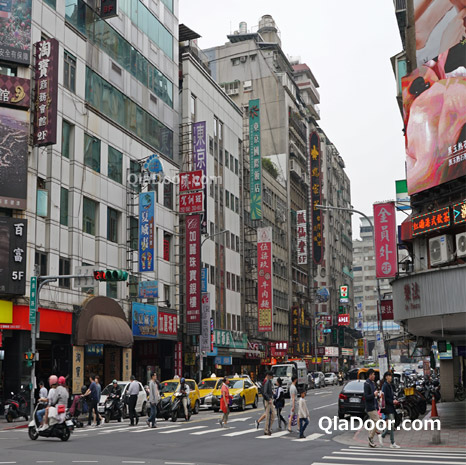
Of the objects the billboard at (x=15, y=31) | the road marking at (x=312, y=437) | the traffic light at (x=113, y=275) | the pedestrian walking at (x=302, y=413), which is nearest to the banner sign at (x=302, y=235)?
the billboard at (x=15, y=31)

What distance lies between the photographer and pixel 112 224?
4406 cm

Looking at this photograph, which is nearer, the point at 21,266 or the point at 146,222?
the point at 21,266

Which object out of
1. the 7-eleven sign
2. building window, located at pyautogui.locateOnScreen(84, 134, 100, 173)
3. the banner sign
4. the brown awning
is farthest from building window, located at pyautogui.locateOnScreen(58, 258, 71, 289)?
the 7-eleven sign

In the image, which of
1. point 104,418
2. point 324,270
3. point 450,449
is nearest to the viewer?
point 450,449

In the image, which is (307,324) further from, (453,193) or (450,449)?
(450,449)

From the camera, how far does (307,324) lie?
96250mm

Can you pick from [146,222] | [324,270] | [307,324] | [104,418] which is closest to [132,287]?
[146,222]

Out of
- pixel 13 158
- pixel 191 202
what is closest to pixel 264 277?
pixel 191 202

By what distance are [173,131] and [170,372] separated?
17.4 metres

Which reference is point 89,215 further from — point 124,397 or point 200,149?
point 200,149

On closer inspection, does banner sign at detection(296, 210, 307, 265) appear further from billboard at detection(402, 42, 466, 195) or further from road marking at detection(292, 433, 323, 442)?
road marking at detection(292, 433, 323, 442)

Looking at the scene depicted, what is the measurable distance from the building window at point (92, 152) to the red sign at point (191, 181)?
9.98 m

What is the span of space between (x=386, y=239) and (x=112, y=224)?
1861cm

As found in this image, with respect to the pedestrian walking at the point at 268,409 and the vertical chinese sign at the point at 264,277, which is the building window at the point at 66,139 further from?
the vertical chinese sign at the point at 264,277
